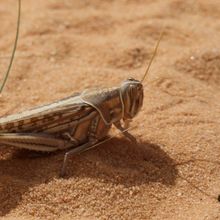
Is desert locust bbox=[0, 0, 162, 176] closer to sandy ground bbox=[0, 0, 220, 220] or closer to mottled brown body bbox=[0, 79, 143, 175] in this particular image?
mottled brown body bbox=[0, 79, 143, 175]

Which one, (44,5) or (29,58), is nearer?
(29,58)

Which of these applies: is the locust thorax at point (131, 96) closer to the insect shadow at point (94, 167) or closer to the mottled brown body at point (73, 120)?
the mottled brown body at point (73, 120)

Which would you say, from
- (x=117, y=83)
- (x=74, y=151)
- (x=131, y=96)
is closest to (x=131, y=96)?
(x=131, y=96)

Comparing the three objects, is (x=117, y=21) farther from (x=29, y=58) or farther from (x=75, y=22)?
(x=29, y=58)

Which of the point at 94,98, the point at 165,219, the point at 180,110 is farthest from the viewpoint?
the point at 180,110

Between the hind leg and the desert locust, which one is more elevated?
the desert locust

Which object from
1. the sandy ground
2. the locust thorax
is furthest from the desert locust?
the sandy ground

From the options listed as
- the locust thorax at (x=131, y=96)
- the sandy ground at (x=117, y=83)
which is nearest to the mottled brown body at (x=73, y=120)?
the locust thorax at (x=131, y=96)

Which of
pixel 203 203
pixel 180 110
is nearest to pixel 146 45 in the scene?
pixel 180 110
